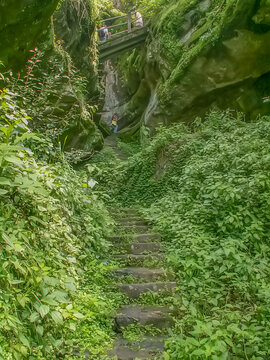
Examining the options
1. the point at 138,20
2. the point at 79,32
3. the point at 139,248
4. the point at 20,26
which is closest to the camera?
the point at 139,248

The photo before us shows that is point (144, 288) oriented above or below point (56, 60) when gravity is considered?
below

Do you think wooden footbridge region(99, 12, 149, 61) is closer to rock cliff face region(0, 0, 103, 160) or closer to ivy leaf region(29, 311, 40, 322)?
rock cliff face region(0, 0, 103, 160)

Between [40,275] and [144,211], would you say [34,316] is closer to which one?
[40,275]

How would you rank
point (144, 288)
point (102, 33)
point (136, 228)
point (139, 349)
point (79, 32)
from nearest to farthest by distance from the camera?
1. point (139, 349)
2. point (144, 288)
3. point (136, 228)
4. point (79, 32)
5. point (102, 33)

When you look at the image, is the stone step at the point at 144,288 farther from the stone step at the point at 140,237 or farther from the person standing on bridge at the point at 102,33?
the person standing on bridge at the point at 102,33

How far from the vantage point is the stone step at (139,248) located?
211 inches

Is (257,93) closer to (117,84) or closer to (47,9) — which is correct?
(47,9)

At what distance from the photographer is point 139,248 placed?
5410 mm

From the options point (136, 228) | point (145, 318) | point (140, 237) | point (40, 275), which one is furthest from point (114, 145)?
point (40, 275)

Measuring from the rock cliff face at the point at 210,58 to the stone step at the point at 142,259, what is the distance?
655cm

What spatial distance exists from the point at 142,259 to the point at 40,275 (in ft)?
8.48

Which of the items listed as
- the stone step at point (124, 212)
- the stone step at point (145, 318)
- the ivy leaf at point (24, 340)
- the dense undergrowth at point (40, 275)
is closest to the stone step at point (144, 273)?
the dense undergrowth at point (40, 275)

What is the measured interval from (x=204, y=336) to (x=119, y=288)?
1563 millimetres

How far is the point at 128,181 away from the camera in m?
9.38
